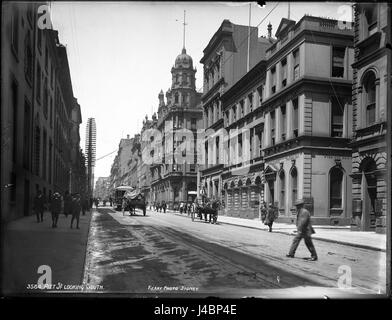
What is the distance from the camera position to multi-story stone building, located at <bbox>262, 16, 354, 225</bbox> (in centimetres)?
474

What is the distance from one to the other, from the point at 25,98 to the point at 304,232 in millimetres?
3670

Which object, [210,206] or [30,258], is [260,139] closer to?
[30,258]

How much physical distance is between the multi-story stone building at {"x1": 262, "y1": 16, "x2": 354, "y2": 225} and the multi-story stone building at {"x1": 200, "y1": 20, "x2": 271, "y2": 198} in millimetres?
380

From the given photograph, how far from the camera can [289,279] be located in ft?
13.6

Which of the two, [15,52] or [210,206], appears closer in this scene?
[15,52]

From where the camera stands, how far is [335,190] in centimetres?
489

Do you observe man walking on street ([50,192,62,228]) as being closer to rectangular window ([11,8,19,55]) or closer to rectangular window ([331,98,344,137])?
rectangular window ([11,8,19,55])

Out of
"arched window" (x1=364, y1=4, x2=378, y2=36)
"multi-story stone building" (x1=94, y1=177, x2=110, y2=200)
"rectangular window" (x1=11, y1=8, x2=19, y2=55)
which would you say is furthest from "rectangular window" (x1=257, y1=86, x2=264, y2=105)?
"rectangular window" (x1=11, y1=8, x2=19, y2=55)

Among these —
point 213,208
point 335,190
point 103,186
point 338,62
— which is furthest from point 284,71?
point 103,186

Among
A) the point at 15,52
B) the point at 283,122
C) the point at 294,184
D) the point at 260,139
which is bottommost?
the point at 294,184

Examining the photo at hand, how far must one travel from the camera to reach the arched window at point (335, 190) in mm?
4887
